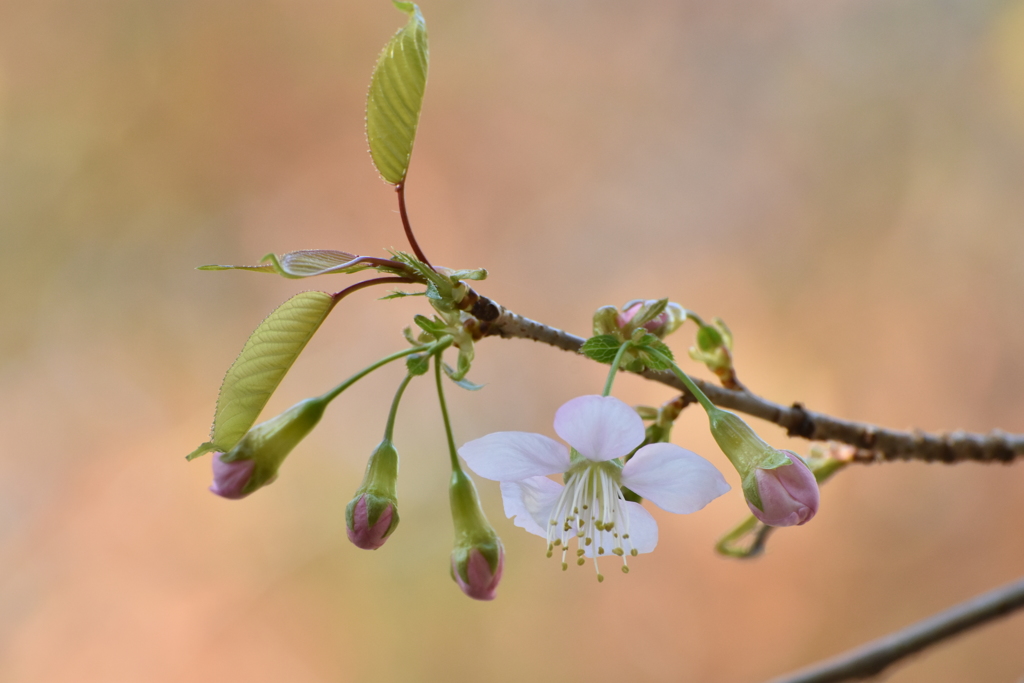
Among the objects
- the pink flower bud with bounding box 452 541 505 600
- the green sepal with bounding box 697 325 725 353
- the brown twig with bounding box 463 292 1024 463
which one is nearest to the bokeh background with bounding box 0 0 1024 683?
the brown twig with bounding box 463 292 1024 463

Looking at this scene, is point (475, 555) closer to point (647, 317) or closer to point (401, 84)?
point (647, 317)

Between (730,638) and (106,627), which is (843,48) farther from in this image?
(106,627)

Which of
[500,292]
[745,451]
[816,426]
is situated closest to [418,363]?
[745,451]

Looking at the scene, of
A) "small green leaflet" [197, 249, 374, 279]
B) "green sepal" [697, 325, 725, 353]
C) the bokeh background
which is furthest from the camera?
the bokeh background

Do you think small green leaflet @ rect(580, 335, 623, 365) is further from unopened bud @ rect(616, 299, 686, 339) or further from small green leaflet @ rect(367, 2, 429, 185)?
small green leaflet @ rect(367, 2, 429, 185)

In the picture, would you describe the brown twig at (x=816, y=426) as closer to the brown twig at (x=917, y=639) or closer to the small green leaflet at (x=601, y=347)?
the small green leaflet at (x=601, y=347)

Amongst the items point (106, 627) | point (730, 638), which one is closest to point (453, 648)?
point (730, 638)
